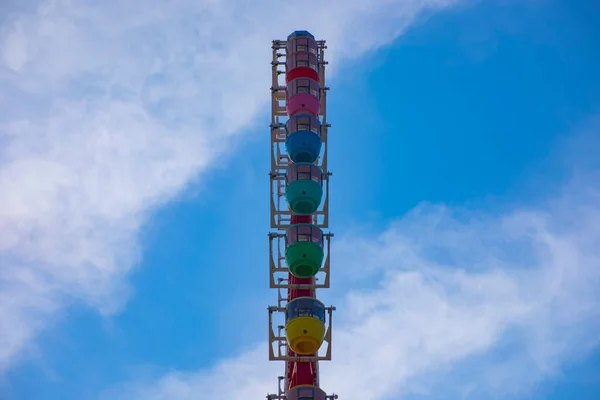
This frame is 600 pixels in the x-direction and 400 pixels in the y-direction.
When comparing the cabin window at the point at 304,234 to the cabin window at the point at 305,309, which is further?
the cabin window at the point at 304,234

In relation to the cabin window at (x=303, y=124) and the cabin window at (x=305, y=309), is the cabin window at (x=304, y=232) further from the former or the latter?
the cabin window at (x=303, y=124)

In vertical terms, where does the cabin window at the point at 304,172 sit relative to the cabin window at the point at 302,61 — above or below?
below

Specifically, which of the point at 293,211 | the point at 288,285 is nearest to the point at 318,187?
the point at 293,211

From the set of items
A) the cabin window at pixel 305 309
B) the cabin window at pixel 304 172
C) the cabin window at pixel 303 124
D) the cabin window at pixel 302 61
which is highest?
the cabin window at pixel 302 61

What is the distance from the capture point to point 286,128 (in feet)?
171

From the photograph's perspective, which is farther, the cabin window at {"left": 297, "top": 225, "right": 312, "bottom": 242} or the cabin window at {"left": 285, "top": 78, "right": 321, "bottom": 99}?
the cabin window at {"left": 285, "top": 78, "right": 321, "bottom": 99}

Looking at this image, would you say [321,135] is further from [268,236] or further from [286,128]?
[268,236]

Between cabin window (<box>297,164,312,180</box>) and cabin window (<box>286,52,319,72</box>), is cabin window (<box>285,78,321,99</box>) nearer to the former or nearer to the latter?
cabin window (<box>286,52,319,72</box>)

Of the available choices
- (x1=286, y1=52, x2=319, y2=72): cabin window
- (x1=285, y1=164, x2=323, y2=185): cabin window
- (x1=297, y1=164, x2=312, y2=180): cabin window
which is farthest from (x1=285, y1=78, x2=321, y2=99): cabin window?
(x1=297, y1=164, x2=312, y2=180): cabin window

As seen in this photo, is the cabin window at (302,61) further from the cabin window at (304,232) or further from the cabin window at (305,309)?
the cabin window at (305,309)

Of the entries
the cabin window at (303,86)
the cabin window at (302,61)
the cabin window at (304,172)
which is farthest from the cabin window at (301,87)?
the cabin window at (304,172)

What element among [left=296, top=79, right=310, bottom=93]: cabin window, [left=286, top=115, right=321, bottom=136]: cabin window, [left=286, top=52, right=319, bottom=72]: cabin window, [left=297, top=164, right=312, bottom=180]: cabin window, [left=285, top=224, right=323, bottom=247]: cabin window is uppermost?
[left=286, top=52, right=319, bottom=72]: cabin window

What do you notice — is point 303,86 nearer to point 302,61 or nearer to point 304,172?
point 302,61

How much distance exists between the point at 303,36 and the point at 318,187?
Result: 33.3 ft
